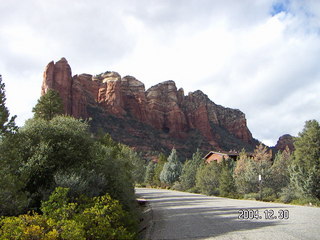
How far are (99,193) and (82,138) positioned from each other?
3.56m

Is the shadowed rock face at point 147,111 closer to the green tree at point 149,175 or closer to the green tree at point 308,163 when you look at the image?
the green tree at point 149,175

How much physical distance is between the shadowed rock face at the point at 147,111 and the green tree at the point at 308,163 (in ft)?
224

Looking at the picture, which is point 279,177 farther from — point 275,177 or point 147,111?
point 147,111

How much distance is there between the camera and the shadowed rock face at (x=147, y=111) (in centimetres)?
10194

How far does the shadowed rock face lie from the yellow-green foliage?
261 feet

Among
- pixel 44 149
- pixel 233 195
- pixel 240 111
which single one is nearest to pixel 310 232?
pixel 44 149

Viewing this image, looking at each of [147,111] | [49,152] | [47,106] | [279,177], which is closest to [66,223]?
[49,152]

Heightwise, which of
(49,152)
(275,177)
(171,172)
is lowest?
(171,172)

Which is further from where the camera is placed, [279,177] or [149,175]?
[149,175]

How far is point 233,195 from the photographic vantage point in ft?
114

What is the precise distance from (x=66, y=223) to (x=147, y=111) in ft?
398

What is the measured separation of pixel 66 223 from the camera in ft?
21.6

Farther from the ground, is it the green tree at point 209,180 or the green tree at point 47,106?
the green tree at point 47,106
